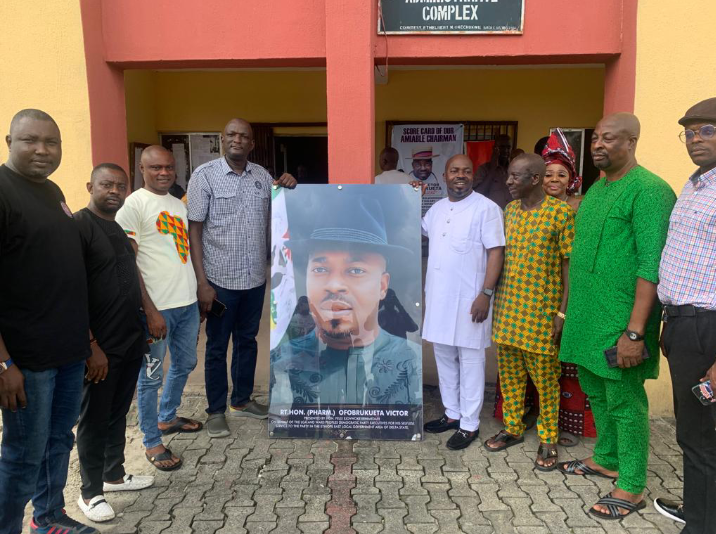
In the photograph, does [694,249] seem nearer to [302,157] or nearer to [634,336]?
[634,336]

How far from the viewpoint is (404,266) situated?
3.57 meters

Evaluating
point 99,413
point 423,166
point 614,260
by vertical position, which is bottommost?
point 99,413

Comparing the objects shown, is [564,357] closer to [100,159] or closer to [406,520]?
[406,520]

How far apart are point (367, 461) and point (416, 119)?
5.40 metres

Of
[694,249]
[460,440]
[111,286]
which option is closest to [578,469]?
[460,440]

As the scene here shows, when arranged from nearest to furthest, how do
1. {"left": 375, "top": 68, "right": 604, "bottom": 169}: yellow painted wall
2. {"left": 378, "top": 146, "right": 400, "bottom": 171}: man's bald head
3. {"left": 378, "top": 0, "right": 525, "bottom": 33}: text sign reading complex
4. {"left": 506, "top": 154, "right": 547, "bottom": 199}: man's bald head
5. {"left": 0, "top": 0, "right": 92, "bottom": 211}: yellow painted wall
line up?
{"left": 506, "top": 154, "right": 547, "bottom": 199}: man's bald head
{"left": 378, "top": 0, "right": 525, "bottom": 33}: text sign reading complex
{"left": 0, "top": 0, "right": 92, "bottom": 211}: yellow painted wall
{"left": 378, "top": 146, "right": 400, "bottom": 171}: man's bald head
{"left": 375, "top": 68, "right": 604, "bottom": 169}: yellow painted wall

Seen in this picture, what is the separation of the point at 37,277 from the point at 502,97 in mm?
6645

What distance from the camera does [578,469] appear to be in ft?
10.5

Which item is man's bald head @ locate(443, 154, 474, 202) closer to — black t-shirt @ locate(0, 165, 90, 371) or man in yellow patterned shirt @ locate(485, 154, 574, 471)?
man in yellow patterned shirt @ locate(485, 154, 574, 471)

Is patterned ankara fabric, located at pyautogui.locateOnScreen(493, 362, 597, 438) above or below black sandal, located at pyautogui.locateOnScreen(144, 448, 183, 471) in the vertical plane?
above

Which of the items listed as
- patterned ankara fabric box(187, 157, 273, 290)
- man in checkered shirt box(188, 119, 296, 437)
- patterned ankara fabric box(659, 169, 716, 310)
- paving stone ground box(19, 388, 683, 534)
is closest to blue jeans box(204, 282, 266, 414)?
man in checkered shirt box(188, 119, 296, 437)

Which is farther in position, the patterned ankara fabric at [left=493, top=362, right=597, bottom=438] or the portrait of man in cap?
the portrait of man in cap

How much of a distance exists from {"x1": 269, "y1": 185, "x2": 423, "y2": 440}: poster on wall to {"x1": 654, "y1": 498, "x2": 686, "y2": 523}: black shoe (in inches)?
54.4

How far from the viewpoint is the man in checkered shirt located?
359 cm
